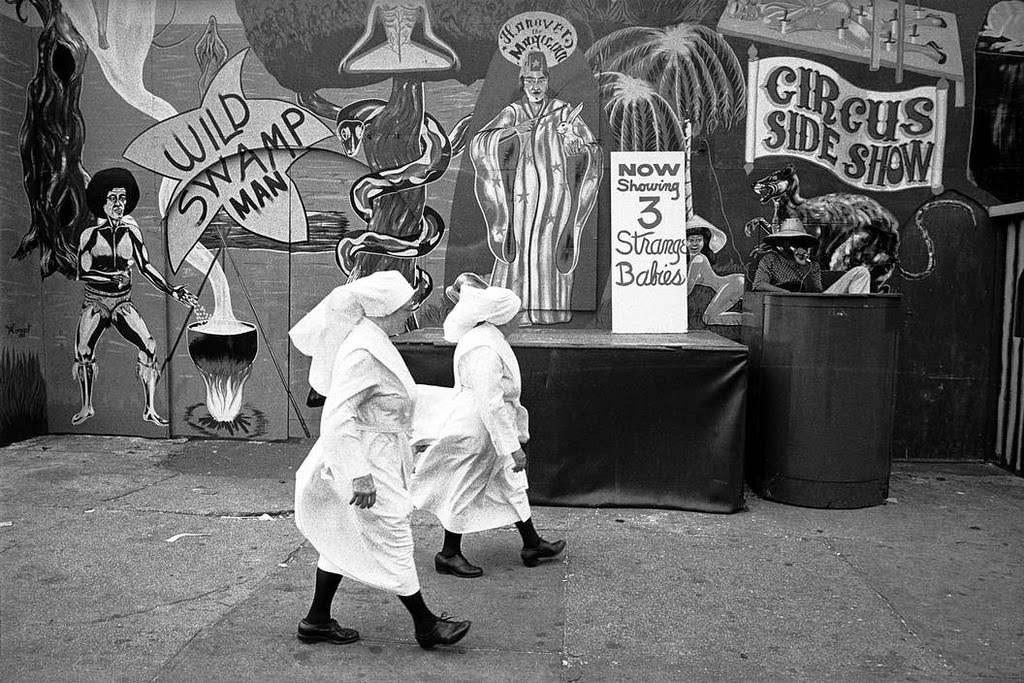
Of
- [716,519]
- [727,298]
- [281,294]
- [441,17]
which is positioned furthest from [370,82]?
[716,519]

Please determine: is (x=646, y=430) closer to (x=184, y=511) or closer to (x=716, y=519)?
(x=716, y=519)

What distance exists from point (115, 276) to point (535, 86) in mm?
4627

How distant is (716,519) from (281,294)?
4.84 metres

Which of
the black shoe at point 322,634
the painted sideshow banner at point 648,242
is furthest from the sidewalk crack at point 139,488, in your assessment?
the painted sideshow banner at point 648,242

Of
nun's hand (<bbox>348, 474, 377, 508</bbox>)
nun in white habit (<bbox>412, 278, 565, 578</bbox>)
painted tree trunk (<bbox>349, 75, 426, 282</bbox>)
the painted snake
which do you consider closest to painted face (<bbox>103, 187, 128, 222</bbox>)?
the painted snake

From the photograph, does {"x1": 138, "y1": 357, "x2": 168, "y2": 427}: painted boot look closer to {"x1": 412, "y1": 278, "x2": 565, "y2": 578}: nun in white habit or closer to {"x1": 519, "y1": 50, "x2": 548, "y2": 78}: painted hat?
{"x1": 519, "y1": 50, "x2": 548, "y2": 78}: painted hat

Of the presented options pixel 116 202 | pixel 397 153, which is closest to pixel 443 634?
pixel 397 153

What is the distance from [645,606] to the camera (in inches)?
194

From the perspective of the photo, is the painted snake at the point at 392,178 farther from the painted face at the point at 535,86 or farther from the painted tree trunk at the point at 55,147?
the painted tree trunk at the point at 55,147

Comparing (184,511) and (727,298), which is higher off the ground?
(727,298)

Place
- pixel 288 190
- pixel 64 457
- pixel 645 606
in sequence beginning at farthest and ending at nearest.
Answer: pixel 288 190 < pixel 64 457 < pixel 645 606

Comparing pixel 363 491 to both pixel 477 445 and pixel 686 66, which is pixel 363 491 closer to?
pixel 477 445

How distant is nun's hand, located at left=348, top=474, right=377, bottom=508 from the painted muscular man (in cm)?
575

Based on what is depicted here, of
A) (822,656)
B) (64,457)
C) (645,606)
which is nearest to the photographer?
(822,656)
